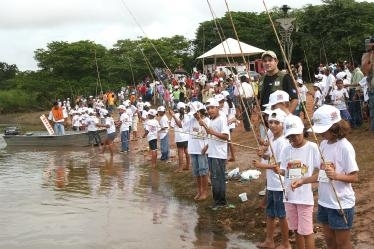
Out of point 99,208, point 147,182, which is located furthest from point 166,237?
point 147,182

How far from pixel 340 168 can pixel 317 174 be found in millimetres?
388

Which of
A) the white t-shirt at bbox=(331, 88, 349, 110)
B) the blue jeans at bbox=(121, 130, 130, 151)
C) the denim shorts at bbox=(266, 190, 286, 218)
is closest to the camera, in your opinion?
Result: the denim shorts at bbox=(266, 190, 286, 218)

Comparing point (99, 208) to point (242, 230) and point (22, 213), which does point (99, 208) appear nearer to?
point (22, 213)

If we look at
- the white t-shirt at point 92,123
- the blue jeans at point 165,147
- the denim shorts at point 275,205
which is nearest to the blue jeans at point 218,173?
the denim shorts at point 275,205

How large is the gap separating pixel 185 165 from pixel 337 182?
9.33 meters

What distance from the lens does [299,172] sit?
5.19 m

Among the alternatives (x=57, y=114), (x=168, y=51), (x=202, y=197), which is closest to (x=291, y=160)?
(x=202, y=197)

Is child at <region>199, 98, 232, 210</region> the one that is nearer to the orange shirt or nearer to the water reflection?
the water reflection

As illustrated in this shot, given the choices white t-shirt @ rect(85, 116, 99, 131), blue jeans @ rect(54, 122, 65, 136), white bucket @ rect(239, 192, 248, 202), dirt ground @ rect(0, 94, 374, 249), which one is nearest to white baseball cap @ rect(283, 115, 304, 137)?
dirt ground @ rect(0, 94, 374, 249)

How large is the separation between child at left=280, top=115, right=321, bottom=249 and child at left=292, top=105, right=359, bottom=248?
1.23 feet

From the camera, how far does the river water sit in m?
7.59

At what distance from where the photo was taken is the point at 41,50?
55969 mm

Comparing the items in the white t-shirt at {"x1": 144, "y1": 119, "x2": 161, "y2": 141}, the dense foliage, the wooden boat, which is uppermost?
the dense foliage

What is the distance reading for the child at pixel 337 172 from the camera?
15.0 feet
